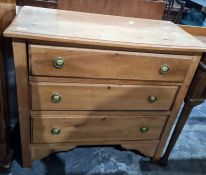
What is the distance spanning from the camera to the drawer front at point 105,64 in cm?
97

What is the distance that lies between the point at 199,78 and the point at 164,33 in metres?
0.29

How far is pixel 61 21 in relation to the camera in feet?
3.59

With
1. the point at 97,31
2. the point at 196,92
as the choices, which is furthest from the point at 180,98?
the point at 97,31

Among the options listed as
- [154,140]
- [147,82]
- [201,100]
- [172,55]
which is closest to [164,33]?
[172,55]

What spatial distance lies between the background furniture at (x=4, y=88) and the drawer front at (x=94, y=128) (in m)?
0.16

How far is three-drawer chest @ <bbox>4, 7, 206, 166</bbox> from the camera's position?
97cm

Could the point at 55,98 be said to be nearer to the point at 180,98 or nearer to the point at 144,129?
the point at 144,129

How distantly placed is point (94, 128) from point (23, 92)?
1.42ft

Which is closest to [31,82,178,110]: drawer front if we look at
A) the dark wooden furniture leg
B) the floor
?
the dark wooden furniture leg

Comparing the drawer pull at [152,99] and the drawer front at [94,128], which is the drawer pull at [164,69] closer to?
the drawer pull at [152,99]

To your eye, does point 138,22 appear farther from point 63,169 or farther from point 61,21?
point 63,169

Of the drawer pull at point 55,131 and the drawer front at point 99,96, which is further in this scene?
the drawer pull at point 55,131

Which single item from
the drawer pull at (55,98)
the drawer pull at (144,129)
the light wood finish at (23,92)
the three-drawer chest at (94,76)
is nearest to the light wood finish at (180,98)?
the three-drawer chest at (94,76)

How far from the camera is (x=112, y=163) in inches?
57.7
